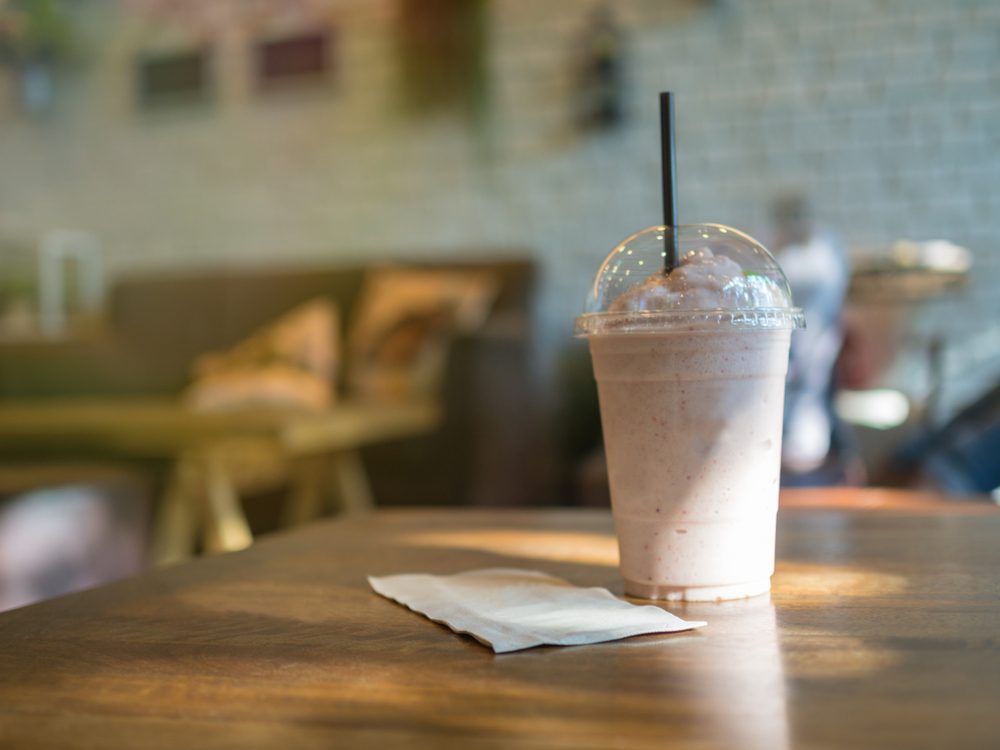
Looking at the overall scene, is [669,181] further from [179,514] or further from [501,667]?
[179,514]

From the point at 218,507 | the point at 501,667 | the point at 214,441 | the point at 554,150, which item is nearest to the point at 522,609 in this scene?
the point at 501,667

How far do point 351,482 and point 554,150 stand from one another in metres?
1.68

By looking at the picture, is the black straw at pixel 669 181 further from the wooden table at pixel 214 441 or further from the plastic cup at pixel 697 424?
the wooden table at pixel 214 441

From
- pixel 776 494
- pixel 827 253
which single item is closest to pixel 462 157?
pixel 827 253

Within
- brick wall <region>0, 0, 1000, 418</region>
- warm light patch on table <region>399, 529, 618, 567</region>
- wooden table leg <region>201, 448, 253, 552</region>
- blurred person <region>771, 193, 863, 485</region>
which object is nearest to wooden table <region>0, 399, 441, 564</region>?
wooden table leg <region>201, 448, 253, 552</region>

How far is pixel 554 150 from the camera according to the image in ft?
13.7

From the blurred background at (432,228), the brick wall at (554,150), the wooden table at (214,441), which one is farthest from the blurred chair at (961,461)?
the wooden table at (214,441)

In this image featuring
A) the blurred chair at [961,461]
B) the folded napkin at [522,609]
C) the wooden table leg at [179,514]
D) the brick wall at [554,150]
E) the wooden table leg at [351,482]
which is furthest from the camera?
the brick wall at [554,150]

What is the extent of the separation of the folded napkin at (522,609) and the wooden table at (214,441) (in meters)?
1.69

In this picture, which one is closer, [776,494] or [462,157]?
[776,494]

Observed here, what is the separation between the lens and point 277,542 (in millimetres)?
1026

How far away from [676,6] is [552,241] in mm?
956

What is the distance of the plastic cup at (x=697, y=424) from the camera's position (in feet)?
2.31

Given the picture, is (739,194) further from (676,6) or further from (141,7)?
(141,7)
